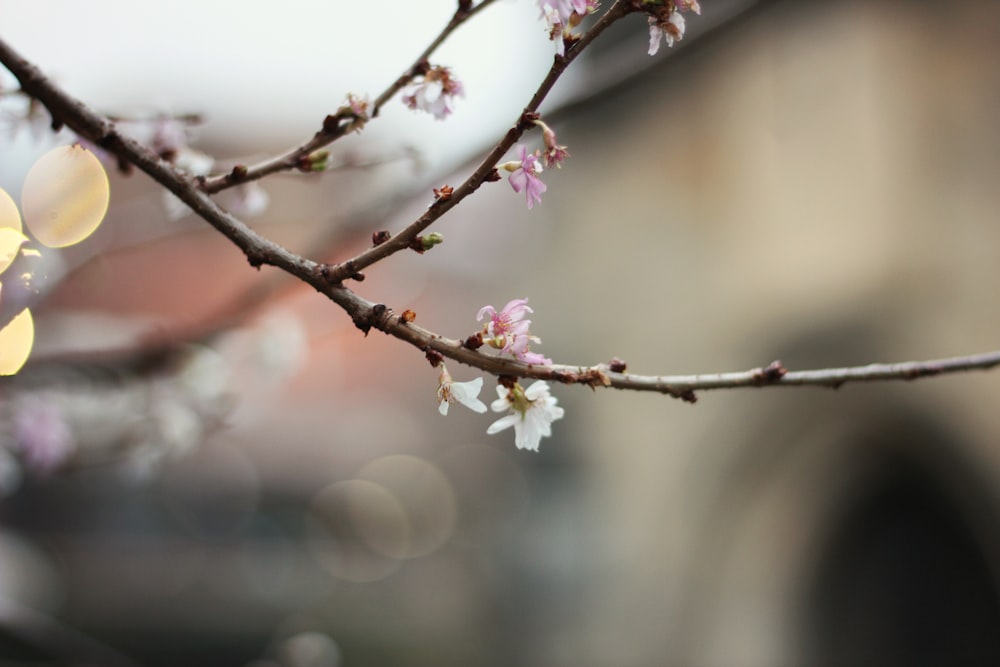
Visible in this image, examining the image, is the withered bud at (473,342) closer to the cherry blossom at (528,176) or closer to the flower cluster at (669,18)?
the cherry blossom at (528,176)

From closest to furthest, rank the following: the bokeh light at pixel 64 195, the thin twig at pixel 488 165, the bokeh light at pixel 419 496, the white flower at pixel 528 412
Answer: the thin twig at pixel 488 165, the white flower at pixel 528 412, the bokeh light at pixel 64 195, the bokeh light at pixel 419 496

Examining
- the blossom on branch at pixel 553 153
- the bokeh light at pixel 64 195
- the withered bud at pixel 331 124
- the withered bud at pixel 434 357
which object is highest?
the bokeh light at pixel 64 195

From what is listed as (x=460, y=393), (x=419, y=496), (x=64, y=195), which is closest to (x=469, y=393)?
(x=460, y=393)

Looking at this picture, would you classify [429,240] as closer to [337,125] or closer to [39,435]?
[337,125]

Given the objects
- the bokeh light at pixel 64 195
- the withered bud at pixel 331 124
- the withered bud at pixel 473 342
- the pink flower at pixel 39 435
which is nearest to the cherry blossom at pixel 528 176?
the withered bud at pixel 473 342

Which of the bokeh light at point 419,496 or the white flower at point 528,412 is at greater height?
the bokeh light at point 419,496

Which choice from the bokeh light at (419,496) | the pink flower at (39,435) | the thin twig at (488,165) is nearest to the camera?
the thin twig at (488,165)
